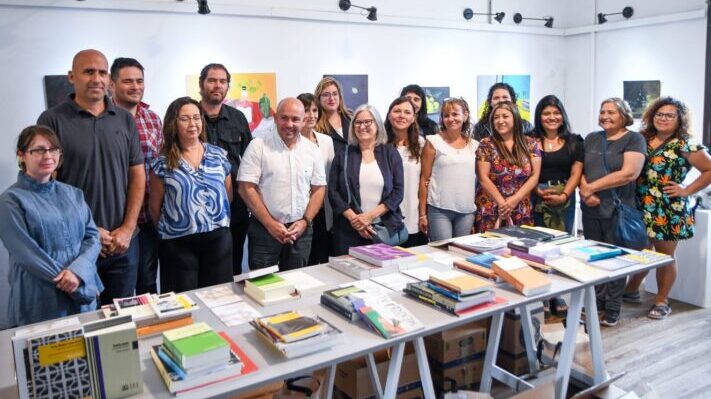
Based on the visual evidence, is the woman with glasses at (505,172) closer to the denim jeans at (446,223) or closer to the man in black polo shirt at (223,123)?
the denim jeans at (446,223)

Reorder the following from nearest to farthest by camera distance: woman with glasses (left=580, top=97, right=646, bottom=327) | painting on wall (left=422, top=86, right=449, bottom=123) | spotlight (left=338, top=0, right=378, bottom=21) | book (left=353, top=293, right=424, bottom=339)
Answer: book (left=353, top=293, right=424, bottom=339)
woman with glasses (left=580, top=97, right=646, bottom=327)
spotlight (left=338, top=0, right=378, bottom=21)
painting on wall (left=422, top=86, right=449, bottom=123)

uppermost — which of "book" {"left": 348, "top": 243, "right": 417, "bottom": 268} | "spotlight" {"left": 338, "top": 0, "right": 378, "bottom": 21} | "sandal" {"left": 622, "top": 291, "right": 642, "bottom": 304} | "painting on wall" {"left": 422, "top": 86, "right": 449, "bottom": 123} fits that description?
"spotlight" {"left": 338, "top": 0, "right": 378, "bottom": 21}

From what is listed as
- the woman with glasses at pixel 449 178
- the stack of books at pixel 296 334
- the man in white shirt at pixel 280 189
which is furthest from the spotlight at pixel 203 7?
the stack of books at pixel 296 334

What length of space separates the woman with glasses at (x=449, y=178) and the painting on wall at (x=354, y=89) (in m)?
1.96

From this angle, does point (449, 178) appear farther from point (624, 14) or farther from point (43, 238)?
point (624, 14)

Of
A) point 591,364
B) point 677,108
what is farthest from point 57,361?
point 677,108

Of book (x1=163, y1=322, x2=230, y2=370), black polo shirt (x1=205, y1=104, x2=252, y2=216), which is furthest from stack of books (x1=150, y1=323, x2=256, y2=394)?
black polo shirt (x1=205, y1=104, x2=252, y2=216)

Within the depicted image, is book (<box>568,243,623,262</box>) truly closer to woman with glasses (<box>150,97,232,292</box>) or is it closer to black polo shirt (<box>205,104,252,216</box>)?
woman with glasses (<box>150,97,232,292</box>)

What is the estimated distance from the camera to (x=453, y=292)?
2268 mm

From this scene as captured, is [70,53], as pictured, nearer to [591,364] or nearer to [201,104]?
[201,104]

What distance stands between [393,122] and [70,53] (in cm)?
246

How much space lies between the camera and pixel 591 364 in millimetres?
3160

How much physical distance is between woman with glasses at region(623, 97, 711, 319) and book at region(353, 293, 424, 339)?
273 centimetres

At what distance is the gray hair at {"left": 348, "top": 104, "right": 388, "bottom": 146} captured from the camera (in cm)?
364
